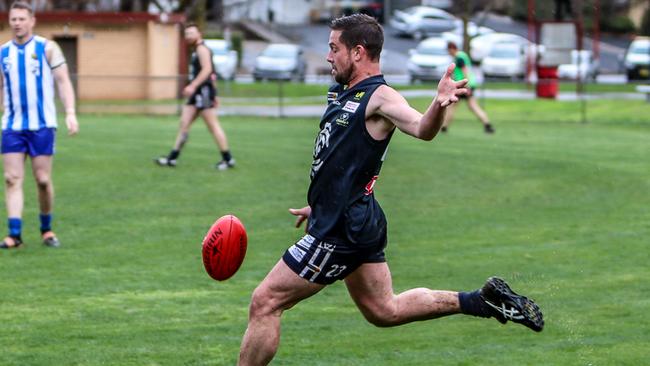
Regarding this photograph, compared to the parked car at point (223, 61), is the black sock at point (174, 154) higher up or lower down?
higher up

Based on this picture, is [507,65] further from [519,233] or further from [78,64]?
[519,233]

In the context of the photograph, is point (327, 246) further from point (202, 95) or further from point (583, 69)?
point (583, 69)

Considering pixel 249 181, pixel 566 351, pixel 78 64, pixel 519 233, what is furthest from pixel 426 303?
pixel 78 64

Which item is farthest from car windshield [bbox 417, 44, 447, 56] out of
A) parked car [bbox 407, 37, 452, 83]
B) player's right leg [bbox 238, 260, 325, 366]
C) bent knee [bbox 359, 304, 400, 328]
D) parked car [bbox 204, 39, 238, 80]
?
player's right leg [bbox 238, 260, 325, 366]

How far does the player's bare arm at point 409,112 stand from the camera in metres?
5.67

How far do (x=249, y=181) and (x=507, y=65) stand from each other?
124ft

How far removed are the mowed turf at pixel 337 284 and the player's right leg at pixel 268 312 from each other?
1.16m

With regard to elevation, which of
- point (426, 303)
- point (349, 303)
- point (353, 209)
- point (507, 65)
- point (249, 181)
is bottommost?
point (507, 65)

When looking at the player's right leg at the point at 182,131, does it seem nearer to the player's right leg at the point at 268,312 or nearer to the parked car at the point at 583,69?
the player's right leg at the point at 268,312

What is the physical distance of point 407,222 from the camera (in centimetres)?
1330

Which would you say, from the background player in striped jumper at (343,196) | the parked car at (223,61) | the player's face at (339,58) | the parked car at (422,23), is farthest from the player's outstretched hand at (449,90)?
the parked car at (422,23)

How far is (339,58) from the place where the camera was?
621 centimetres

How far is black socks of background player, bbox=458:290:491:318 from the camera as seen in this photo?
6582 mm

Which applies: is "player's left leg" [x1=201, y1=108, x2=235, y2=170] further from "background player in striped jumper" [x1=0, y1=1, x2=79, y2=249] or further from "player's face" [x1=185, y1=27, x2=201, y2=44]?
"background player in striped jumper" [x1=0, y1=1, x2=79, y2=249]
